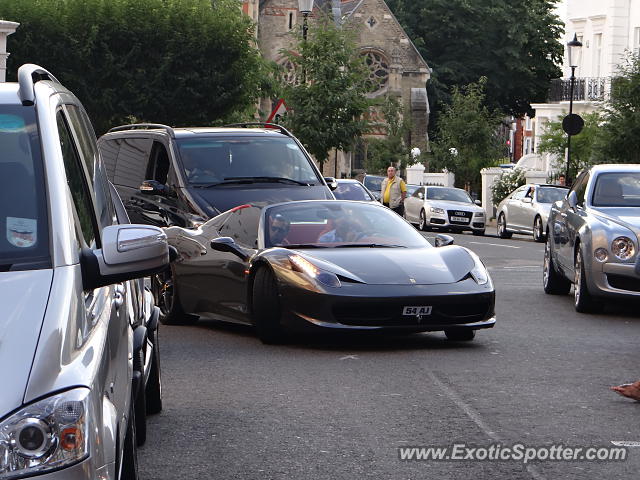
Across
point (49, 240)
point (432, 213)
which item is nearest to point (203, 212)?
point (49, 240)

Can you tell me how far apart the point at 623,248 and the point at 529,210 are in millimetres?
23792

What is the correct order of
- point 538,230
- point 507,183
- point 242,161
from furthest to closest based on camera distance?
point 507,183, point 538,230, point 242,161

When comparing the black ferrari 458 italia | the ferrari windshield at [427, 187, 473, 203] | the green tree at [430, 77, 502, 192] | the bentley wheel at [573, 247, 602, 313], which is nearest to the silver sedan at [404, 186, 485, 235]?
the ferrari windshield at [427, 187, 473, 203]

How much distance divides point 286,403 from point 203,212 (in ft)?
25.3

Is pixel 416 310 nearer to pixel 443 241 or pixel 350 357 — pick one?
pixel 350 357

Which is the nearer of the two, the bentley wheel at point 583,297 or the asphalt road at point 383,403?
the asphalt road at point 383,403

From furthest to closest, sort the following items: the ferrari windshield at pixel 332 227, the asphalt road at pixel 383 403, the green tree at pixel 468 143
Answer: the green tree at pixel 468 143, the ferrari windshield at pixel 332 227, the asphalt road at pixel 383 403

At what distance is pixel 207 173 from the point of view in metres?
17.8

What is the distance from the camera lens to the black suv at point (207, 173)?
17219mm

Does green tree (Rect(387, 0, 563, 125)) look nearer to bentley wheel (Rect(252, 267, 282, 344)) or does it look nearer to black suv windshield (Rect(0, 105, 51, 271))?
bentley wheel (Rect(252, 267, 282, 344))

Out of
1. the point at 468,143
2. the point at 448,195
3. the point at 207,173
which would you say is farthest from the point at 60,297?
the point at 468,143

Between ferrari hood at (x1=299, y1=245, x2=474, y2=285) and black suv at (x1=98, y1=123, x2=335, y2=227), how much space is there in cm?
444

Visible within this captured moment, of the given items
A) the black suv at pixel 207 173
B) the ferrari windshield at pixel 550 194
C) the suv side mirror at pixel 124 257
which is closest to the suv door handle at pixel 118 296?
the suv side mirror at pixel 124 257

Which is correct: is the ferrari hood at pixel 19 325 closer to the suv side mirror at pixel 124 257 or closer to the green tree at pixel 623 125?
the suv side mirror at pixel 124 257
